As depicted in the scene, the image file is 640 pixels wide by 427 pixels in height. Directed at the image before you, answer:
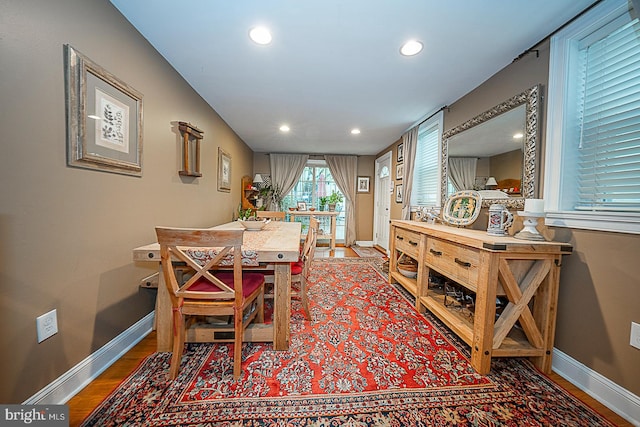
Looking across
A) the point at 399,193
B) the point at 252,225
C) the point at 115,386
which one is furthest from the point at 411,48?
the point at 115,386

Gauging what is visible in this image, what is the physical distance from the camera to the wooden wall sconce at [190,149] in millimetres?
2262

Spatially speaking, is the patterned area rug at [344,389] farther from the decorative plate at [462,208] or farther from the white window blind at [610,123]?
the white window blind at [610,123]

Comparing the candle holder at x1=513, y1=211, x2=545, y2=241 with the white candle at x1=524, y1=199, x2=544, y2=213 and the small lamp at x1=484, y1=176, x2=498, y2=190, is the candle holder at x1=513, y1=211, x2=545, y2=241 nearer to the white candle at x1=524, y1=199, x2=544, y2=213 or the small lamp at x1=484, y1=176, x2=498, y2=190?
the white candle at x1=524, y1=199, x2=544, y2=213

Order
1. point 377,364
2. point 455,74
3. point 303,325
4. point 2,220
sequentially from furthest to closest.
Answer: point 455,74, point 303,325, point 377,364, point 2,220

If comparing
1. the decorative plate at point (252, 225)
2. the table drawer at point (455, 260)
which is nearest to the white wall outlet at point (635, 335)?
the table drawer at point (455, 260)

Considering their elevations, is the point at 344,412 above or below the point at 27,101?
below

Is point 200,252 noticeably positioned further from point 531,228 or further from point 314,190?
point 314,190

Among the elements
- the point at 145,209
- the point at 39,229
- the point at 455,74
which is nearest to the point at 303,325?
the point at 145,209

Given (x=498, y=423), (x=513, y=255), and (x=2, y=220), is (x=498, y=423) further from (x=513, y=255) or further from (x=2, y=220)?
(x=2, y=220)

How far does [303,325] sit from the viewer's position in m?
1.99

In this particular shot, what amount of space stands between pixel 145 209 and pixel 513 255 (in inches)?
102

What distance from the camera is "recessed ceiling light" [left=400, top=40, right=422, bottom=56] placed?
1709mm

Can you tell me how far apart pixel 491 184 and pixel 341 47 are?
176 centimetres

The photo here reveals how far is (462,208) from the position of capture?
92.7 inches
